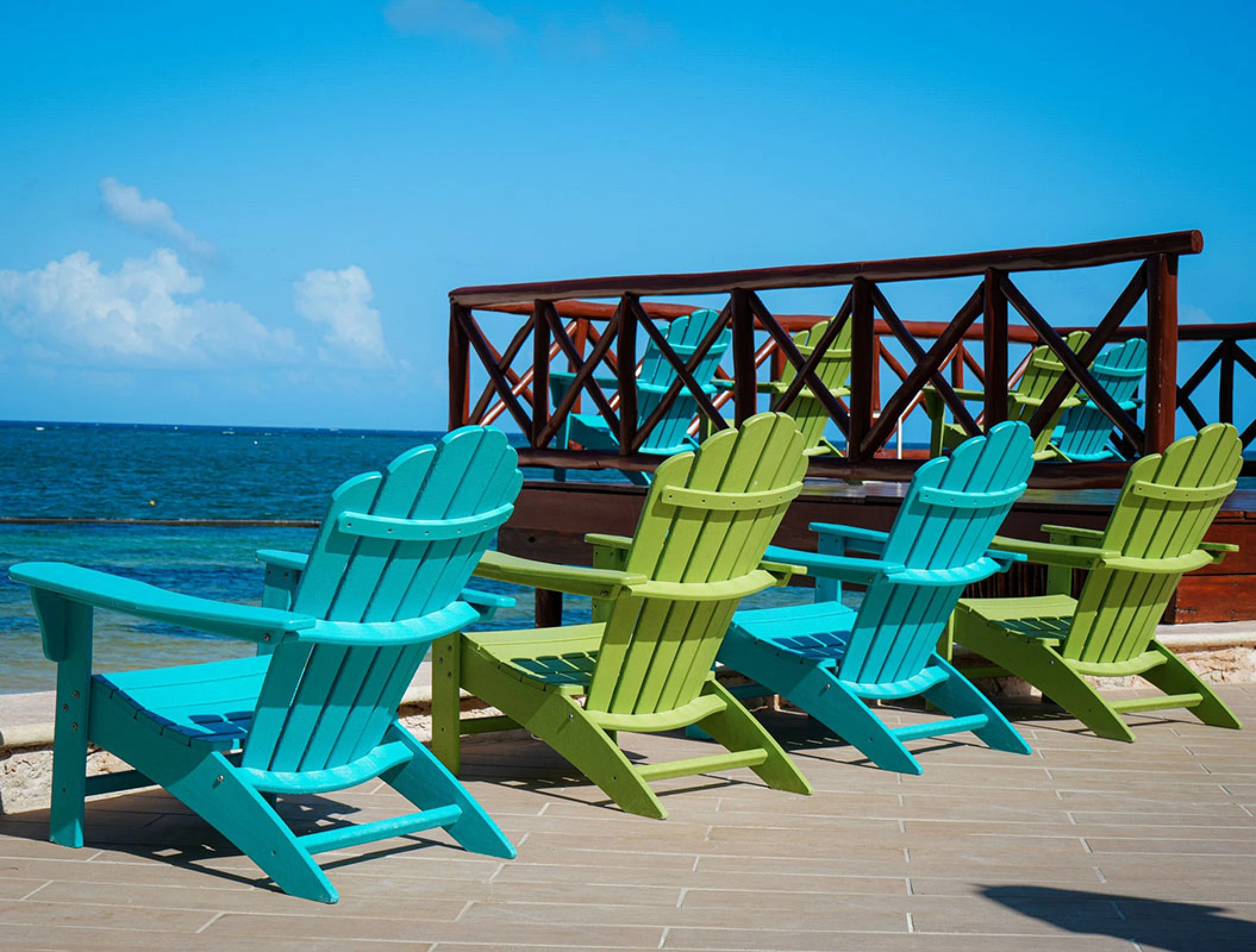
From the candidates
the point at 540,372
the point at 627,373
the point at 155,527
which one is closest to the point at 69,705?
the point at 627,373

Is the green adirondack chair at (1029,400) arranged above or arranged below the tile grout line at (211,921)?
above

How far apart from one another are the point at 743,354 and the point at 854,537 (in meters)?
2.43

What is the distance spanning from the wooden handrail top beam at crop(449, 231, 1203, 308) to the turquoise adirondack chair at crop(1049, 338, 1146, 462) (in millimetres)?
2746

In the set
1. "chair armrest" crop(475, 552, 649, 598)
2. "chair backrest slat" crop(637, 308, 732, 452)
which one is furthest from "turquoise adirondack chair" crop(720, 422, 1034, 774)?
"chair backrest slat" crop(637, 308, 732, 452)

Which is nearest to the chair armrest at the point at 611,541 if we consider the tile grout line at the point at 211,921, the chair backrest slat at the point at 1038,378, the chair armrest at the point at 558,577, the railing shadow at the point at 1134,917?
the chair armrest at the point at 558,577

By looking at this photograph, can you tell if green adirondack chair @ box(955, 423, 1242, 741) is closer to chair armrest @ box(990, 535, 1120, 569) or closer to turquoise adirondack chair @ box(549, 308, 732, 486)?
chair armrest @ box(990, 535, 1120, 569)

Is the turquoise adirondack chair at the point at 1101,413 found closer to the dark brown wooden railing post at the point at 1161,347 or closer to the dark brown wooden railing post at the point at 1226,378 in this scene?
the dark brown wooden railing post at the point at 1226,378

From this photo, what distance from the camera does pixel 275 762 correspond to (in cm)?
271

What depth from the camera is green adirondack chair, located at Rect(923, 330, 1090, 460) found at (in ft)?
25.9

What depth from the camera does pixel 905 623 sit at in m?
3.95

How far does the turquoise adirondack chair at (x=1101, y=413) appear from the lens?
838 centimetres

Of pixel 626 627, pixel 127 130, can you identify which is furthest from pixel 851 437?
pixel 127 130

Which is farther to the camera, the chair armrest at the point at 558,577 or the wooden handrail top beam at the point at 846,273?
the wooden handrail top beam at the point at 846,273

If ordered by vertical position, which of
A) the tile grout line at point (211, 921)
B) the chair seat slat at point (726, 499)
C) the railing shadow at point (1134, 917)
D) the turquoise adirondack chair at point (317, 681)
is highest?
the chair seat slat at point (726, 499)
